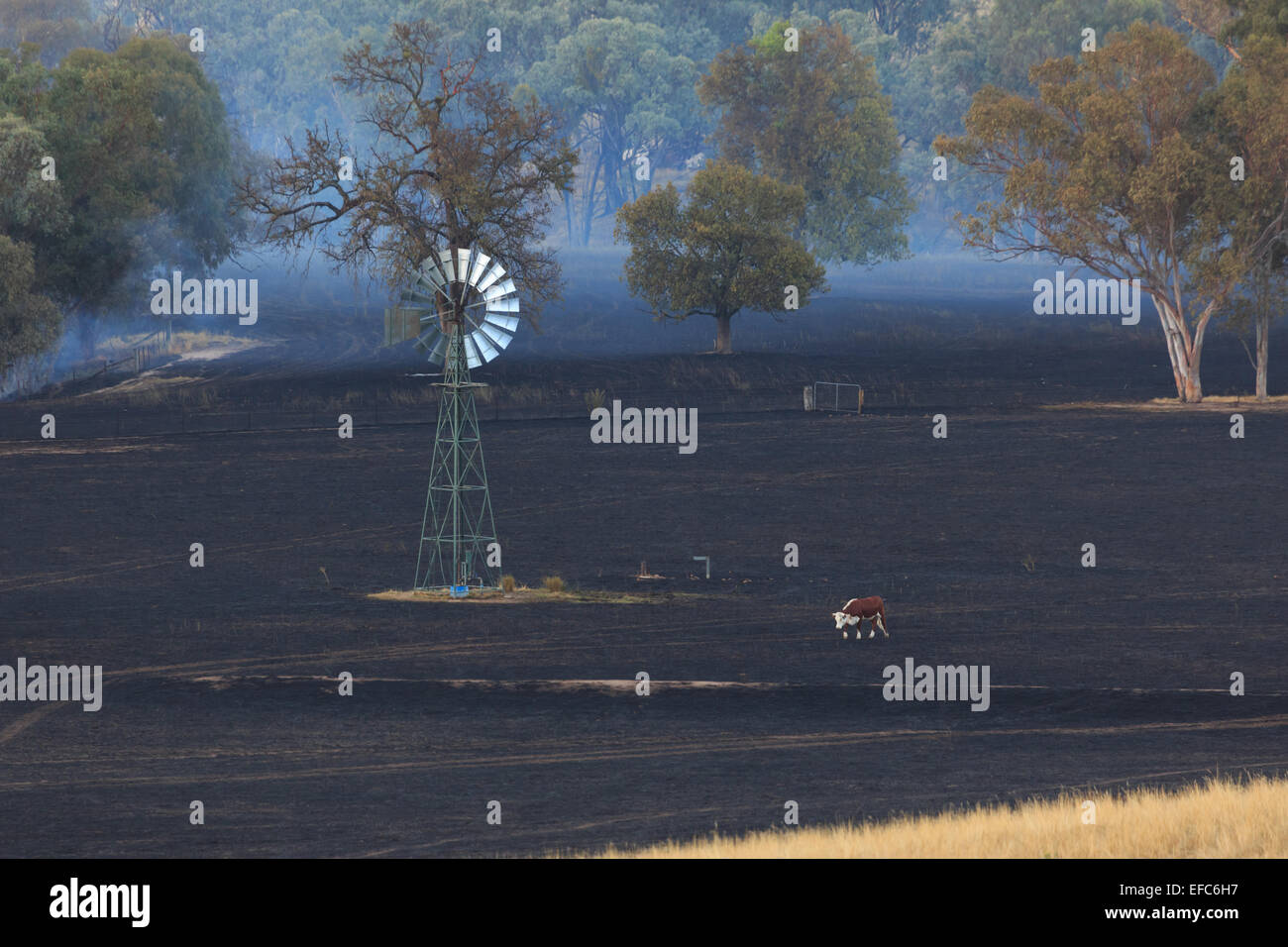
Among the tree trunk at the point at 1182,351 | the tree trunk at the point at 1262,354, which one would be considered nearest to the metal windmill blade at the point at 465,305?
the tree trunk at the point at 1182,351

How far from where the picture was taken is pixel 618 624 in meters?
28.2

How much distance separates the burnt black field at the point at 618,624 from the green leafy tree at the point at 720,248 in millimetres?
15714

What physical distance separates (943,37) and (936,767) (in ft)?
420

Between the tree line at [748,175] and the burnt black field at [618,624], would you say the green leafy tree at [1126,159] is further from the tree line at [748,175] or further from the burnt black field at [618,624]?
the burnt black field at [618,624]

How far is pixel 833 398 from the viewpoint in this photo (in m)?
64.9

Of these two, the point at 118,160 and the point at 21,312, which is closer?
the point at 21,312

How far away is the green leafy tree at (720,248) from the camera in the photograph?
75.9 metres

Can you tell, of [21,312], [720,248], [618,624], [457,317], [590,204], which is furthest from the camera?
[590,204]

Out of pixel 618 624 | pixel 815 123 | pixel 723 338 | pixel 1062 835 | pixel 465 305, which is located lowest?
pixel 1062 835

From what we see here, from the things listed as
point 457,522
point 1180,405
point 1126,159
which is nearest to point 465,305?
point 457,522

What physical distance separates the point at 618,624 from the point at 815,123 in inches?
2952

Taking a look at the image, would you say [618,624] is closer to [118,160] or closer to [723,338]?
[118,160]

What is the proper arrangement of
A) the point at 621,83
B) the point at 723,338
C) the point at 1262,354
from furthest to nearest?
the point at 621,83
the point at 723,338
the point at 1262,354
